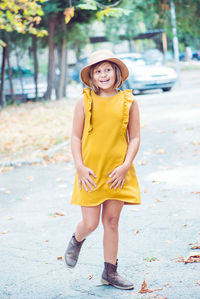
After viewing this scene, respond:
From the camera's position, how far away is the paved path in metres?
3.89

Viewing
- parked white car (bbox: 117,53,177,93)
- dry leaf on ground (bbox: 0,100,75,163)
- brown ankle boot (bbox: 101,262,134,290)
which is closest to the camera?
brown ankle boot (bbox: 101,262,134,290)

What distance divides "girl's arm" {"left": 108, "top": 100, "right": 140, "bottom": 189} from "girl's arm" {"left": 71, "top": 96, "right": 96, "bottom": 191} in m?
0.14

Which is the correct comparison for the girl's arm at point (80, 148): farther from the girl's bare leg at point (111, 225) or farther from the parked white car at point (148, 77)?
the parked white car at point (148, 77)

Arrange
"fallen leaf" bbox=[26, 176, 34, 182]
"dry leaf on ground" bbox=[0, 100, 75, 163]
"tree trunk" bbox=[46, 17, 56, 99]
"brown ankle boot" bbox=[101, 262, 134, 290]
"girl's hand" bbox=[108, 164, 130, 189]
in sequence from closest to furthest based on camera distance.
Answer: "girl's hand" bbox=[108, 164, 130, 189] → "brown ankle boot" bbox=[101, 262, 134, 290] → "fallen leaf" bbox=[26, 176, 34, 182] → "dry leaf on ground" bbox=[0, 100, 75, 163] → "tree trunk" bbox=[46, 17, 56, 99]

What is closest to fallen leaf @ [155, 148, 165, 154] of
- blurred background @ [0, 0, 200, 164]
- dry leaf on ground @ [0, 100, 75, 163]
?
dry leaf on ground @ [0, 100, 75, 163]

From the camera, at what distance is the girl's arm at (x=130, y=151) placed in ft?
11.7

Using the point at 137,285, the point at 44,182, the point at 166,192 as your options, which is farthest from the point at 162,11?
the point at 137,285

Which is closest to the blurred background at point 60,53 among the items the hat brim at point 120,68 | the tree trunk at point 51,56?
the tree trunk at point 51,56

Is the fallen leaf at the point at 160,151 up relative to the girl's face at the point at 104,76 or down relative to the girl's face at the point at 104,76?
down

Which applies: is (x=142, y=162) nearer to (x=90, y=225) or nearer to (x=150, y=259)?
(x=150, y=259)

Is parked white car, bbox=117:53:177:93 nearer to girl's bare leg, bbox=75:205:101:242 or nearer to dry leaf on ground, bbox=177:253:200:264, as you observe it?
dry leaf on ground, bbox=177:253:200:264

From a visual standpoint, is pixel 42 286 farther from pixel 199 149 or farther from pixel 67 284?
pixel 199 149

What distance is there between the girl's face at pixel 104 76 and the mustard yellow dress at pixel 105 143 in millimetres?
85

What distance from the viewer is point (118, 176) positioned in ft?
11.7
